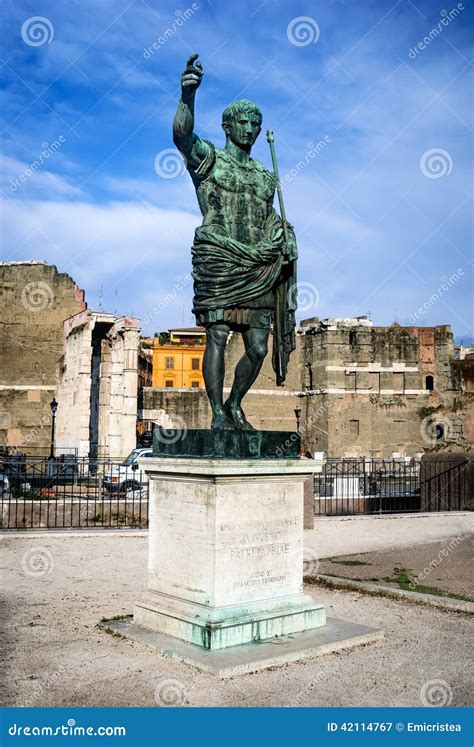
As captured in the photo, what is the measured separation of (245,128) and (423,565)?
6930 millimetres

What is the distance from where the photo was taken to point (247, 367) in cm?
641

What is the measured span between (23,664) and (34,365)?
133 ft

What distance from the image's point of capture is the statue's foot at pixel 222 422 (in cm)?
607

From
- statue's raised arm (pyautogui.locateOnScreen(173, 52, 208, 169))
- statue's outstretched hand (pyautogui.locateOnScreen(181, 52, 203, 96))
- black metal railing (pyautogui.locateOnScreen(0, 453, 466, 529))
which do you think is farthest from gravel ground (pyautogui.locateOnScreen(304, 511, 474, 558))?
statue's outstretched hand (pyautogui.locateOnScreen(181, 52, 203, 96))

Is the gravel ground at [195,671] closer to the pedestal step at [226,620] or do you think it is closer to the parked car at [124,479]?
the pedestal step at [226,620]

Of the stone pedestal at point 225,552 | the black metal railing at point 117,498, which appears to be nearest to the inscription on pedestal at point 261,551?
the stone pedestal at point 225,552

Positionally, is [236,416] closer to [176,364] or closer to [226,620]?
[226,620]

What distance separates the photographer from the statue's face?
6395 millimetres

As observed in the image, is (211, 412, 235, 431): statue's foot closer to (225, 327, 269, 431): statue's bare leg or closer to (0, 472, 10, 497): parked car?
(225, 327, 269, 431): statue's bare leg

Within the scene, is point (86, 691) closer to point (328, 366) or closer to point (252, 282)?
point (252, 282)

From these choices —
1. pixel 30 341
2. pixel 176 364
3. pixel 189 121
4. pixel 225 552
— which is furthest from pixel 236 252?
pixel 176 364

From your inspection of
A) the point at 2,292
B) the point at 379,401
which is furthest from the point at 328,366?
the point at 2,292

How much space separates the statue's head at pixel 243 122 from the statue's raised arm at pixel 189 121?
1.27ft

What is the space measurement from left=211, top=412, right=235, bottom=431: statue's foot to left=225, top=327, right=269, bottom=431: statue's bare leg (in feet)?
0.41
